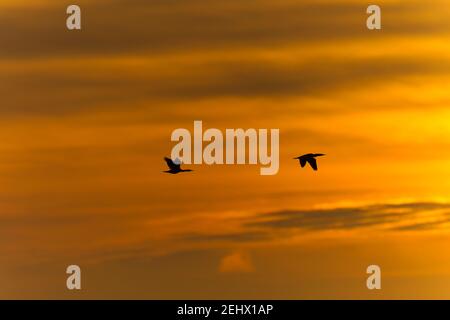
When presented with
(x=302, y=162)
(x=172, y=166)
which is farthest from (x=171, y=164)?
(x=302, y=162)

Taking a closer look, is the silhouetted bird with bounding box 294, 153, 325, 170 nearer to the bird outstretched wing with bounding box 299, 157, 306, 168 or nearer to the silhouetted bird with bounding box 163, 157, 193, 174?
the bird outstretched wing with bounding box 299, 157, 306, 168

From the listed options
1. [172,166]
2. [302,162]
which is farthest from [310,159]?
[172,166]

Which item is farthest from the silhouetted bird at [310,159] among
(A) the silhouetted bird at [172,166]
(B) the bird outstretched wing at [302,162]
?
(A) the silhouetted bird at [172,166]

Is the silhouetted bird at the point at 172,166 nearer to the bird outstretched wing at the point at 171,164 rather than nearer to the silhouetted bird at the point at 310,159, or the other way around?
the bird outstretched wing at the point at 171,164

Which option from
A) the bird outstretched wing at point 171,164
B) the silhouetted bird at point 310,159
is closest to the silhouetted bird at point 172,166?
the bird outstretched wing at point 171,164

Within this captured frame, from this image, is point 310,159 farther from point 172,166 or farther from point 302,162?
point 172,166

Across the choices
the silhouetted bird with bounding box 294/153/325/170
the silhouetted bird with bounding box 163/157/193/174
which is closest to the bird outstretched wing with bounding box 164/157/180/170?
the silhouetted bird with bounding box 163/157/193/174

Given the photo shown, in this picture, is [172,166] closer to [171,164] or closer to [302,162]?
[171,164]

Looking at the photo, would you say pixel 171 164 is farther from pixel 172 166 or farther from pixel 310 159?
pixel 310 159
